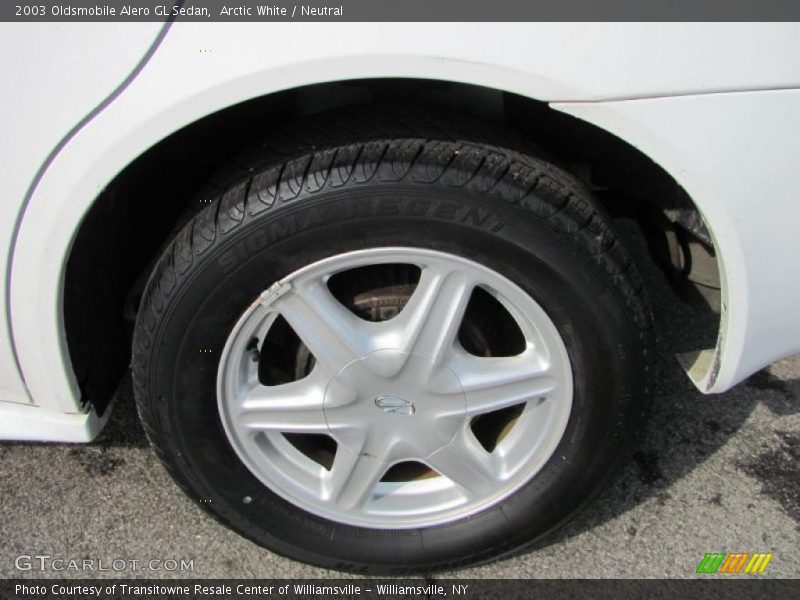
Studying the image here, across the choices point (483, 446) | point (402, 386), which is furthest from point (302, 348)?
point (483, 446)

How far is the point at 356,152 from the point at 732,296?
82 cm

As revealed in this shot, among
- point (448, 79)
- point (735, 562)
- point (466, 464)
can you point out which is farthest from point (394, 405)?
point (735, 562)

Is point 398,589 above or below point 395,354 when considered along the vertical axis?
below

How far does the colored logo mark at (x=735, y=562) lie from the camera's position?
194cm

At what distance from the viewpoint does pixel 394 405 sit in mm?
1739

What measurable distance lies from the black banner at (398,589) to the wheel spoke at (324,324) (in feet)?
1.92

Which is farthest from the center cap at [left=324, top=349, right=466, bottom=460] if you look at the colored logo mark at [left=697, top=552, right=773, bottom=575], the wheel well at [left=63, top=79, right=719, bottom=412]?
the colored logo mark at [left=697, top=552, right=773, bottom=575]

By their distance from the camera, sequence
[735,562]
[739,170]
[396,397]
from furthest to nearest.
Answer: [735,562]
[396,397]
[739,170]

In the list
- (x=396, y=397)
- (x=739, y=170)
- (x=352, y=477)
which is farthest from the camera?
(x=352, y=477)

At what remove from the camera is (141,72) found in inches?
53.9

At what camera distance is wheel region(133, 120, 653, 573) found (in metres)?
1.53

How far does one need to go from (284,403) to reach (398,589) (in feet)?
1.84

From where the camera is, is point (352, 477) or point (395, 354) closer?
point (395, 354)

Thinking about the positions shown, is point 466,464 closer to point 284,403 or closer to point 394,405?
point 394,405
